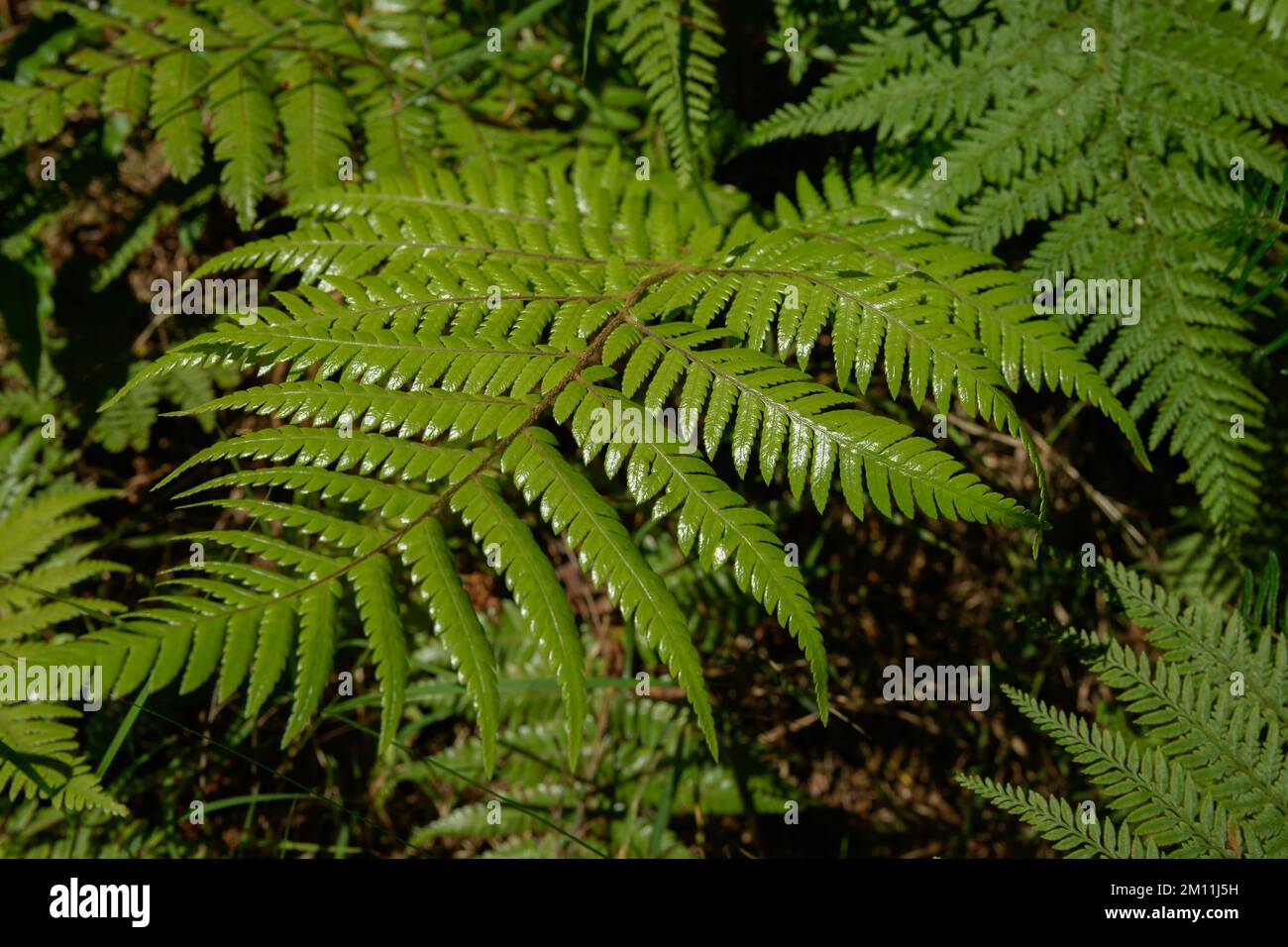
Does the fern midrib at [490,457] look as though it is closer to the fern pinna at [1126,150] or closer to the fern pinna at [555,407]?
the fern pinna at [555,407]

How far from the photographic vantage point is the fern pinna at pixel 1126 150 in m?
2.38

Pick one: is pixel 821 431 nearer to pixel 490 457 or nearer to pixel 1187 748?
pixel 490 457

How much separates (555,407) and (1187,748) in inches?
71.7

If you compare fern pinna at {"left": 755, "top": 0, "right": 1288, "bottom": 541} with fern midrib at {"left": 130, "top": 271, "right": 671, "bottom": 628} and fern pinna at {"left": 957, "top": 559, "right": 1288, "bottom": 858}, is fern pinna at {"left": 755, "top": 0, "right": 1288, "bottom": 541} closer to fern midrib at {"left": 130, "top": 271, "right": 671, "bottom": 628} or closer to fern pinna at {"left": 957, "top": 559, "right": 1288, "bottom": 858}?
fern pinna at {"left": 957, "top": 559, "right": 1288, "bottom": 858}

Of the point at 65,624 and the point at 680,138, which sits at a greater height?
the point at 680,138

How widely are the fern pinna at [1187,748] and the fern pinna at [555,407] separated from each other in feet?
2.29

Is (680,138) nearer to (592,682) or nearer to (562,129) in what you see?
(562,129)

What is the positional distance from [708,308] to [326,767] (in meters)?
2.45

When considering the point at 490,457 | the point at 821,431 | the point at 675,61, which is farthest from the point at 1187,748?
the point at 675,61

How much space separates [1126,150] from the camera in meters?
2.57

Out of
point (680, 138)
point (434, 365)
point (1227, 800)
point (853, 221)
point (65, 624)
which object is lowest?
point (1227, 800)

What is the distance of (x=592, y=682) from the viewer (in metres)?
2.68

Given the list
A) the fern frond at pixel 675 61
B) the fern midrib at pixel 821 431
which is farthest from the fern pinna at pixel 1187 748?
→ the fern frond at pixel 675 61
